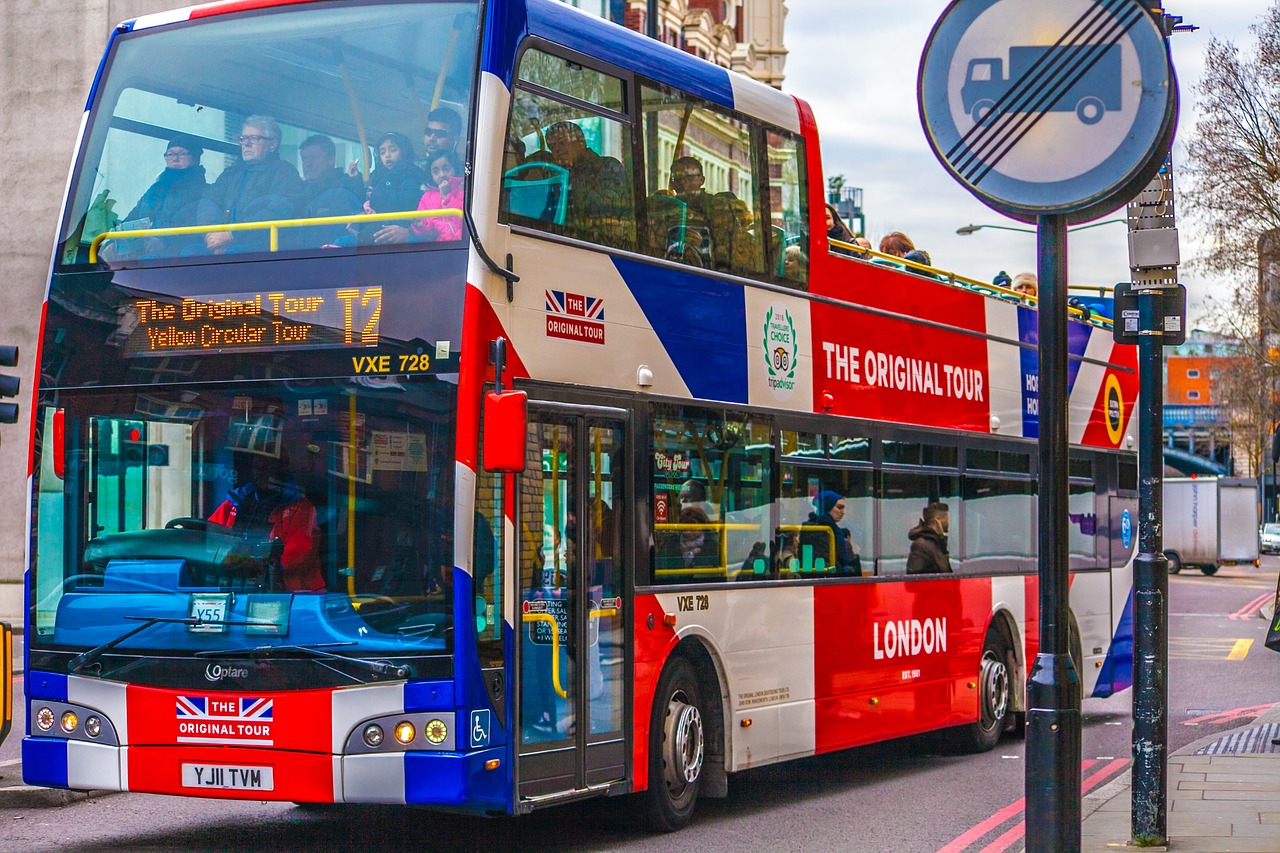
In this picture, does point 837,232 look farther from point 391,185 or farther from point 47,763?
point 47,763

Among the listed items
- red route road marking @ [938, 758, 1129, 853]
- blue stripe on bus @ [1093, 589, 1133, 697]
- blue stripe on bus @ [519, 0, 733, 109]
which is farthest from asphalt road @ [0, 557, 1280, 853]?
blue stripe on bus @ [519, 0, 733, 109]

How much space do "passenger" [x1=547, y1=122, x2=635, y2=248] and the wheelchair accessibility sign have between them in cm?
261

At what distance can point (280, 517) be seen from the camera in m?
8.41

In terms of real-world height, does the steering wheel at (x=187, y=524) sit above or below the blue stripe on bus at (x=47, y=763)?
above

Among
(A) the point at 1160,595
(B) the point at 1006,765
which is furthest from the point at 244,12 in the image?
(B) the point at 1006,765

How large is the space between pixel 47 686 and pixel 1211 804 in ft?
21.7

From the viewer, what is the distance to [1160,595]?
9266 mm

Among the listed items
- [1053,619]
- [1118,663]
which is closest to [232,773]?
[1053,619]

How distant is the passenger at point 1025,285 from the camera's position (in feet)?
53.2

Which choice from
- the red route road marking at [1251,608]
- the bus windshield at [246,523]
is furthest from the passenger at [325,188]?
the red route road marking at [1251,608]

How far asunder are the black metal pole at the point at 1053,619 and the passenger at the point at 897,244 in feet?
30.8

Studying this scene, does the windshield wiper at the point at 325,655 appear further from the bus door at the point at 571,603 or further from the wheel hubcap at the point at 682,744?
the wheel hubcap at the point at 682,744

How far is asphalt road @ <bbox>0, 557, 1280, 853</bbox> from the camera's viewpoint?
974 cm

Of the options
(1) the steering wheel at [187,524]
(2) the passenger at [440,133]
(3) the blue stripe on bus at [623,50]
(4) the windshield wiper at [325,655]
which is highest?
(3) the blue stripe on bus at [623,50]
